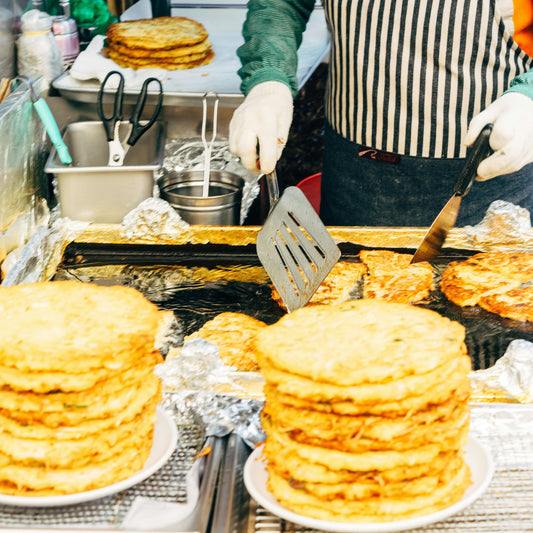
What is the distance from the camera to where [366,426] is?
1.31m

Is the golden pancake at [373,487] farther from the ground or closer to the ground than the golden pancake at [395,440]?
closer to the ground

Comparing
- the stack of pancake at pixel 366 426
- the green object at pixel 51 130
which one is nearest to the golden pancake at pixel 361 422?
the stack of pancake at pixel 366 426

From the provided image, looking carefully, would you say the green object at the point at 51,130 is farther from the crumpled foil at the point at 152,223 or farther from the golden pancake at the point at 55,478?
the golden pancake at the point at 55,478

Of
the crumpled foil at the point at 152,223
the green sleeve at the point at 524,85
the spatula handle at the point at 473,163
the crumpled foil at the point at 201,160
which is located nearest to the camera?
the spatula handle at the point at 473,163

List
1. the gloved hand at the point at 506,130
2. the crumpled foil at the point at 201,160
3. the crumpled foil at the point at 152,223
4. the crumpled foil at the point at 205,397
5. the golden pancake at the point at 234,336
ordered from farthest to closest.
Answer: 1. the crumpled foil at the point at 201,160
2. the crumpled foil at the point at 152,223
3. the gloved hand at the point at 506,130
4. the golden pancake at the point at 234,336
5. the crumpled foil at the point at 205,397

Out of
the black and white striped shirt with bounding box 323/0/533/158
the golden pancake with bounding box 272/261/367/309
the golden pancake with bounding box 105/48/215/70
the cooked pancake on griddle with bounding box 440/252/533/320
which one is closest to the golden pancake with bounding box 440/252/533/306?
the cooked pancake on griddle with bounding box 440/252/533/320

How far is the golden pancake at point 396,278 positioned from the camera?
265 centimetres

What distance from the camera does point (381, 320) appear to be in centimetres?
154

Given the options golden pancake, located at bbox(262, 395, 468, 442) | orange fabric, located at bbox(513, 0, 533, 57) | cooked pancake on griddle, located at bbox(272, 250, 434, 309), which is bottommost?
cooked pancake on griddle, located at bbox(272, 250, 434, 309)

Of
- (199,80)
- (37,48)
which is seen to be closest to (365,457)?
(199,80)

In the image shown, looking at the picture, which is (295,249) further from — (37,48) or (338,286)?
(37,48)

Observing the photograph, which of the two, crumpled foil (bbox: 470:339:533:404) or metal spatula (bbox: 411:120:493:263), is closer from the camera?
crumpled foil (bbox: 470:339:533:404)

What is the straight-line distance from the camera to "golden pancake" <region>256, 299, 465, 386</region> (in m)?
1.32

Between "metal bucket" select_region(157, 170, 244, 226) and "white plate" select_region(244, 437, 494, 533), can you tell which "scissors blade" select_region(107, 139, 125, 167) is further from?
"white plate" select_region(244, 437, 494, 533)
